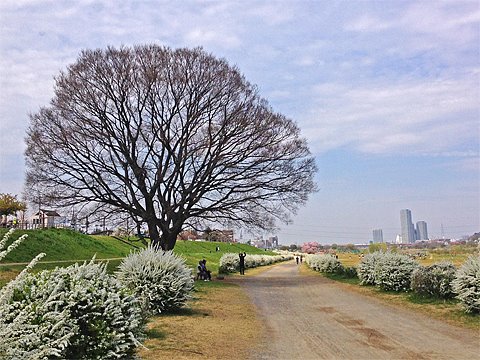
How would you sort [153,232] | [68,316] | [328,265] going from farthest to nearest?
[328,265], [153,232], [68,316]

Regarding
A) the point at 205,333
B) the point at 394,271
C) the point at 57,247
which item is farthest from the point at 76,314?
the point at 57,247

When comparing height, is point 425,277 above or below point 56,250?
below

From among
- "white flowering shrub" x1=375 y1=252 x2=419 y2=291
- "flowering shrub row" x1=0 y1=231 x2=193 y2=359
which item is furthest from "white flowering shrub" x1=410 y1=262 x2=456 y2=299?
"flowering shrub row" x1=0 y1=231 x2=193 y2=359

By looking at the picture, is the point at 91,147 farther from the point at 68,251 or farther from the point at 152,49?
the point at 68,251

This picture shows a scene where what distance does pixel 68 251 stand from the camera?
32.9 meters

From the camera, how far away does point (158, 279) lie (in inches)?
486

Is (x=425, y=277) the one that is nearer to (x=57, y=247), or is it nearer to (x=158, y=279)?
(x=158, y=279)

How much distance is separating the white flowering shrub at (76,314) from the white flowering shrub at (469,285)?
9208 millimetres

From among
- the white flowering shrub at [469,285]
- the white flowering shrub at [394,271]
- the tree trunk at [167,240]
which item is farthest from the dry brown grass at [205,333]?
the tree trunk at [167,240]

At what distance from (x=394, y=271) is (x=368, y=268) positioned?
112 inches

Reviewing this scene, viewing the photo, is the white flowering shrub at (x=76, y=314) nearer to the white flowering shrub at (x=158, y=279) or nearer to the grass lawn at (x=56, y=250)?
the white flowering shrub at (x=158, y=279)

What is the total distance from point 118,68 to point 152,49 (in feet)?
7.17

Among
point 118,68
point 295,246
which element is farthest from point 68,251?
point 295,246

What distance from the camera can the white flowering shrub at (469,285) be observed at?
→ 12.0 m
